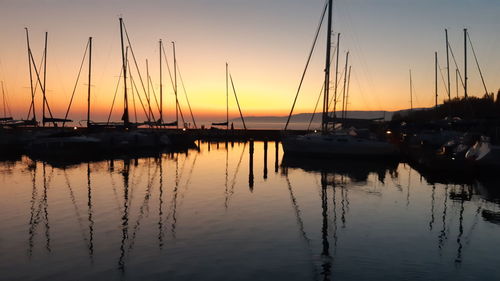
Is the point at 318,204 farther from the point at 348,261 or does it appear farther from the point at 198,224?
the point at 348,261

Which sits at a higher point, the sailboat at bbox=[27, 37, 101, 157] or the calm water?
the sailboat at bbox=[27, 37, 101, 157]

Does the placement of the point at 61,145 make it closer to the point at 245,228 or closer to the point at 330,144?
the point at 330,144

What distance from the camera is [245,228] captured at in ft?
43.0

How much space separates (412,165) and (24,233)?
28.0m

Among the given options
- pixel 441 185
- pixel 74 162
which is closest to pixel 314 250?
pixel 441 185

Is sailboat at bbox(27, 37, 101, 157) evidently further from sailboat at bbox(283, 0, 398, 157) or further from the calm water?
sailboat at bbox(283, 0, 398, 157)

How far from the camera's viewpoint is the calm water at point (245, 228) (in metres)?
9.45

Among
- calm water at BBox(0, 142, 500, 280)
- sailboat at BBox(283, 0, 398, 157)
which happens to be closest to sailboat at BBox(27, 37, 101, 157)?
calm water at BBox(0, 142, 500, 280)

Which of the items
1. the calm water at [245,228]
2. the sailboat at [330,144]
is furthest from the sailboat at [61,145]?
the sailboat at [330,144]

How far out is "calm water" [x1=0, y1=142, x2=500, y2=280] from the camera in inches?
372

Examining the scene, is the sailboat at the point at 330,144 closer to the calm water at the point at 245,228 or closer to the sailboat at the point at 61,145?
the calm water at the point at 245,228

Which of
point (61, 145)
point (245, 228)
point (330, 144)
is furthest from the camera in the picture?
point (61, 145)

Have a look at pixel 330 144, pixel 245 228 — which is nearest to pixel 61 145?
pixel 330 144

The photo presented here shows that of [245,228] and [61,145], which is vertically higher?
[61,145]
